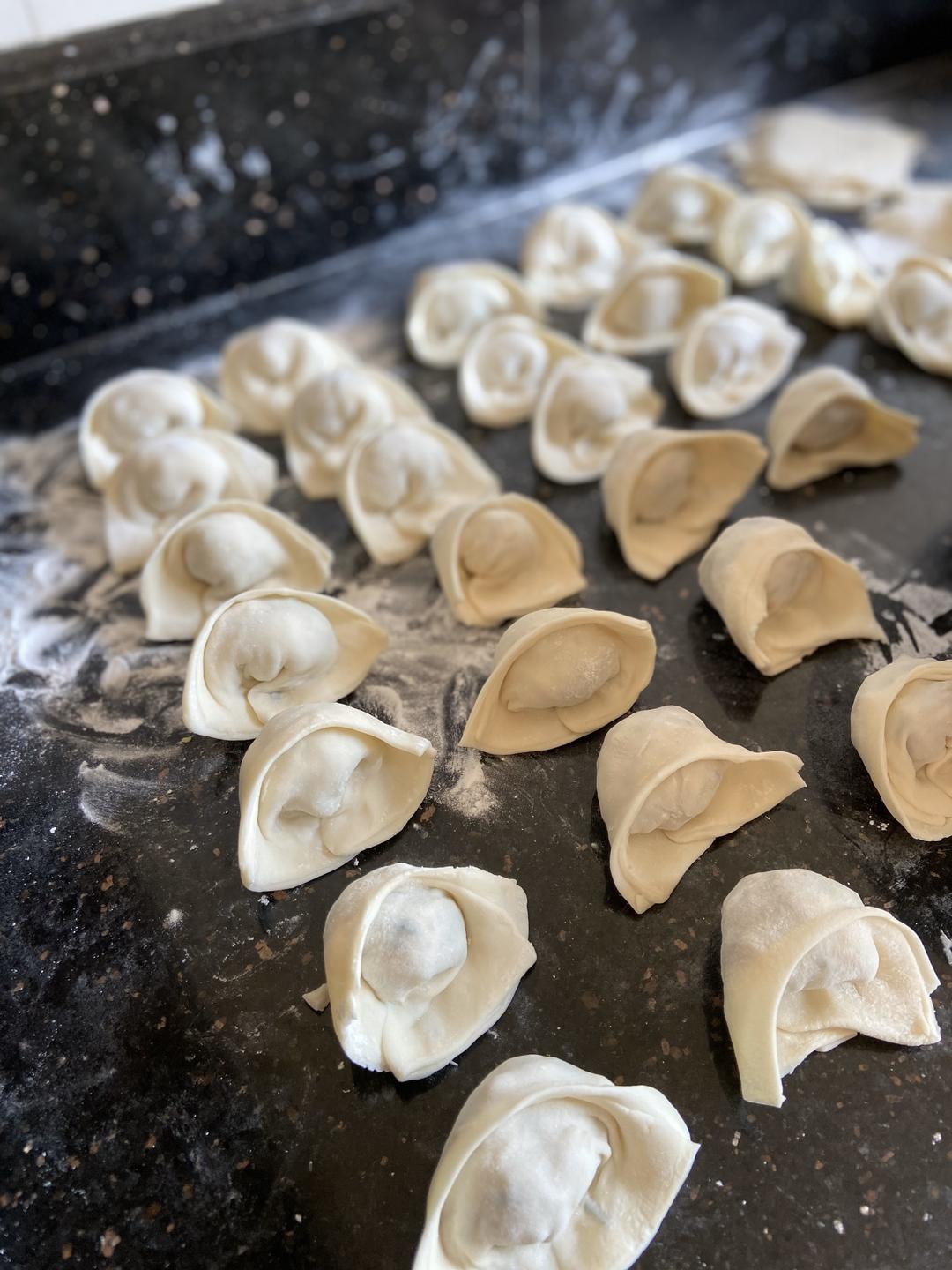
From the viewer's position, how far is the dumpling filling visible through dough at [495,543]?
1.45 meters

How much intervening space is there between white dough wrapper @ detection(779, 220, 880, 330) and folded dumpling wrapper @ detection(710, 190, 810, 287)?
0.31 ft

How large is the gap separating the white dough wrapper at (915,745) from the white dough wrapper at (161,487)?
42.2 inches

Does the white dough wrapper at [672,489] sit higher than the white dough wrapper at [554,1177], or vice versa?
the white dough wrapper at [672,489]

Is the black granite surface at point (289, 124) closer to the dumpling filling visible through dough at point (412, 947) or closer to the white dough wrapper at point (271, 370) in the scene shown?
the white dough wrapper at point (271, 370)

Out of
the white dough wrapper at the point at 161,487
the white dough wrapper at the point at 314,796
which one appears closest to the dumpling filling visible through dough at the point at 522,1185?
the white dough wrapper at the point at 314,796

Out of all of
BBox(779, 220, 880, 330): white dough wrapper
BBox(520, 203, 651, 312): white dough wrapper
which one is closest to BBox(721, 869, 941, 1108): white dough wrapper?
BBox(779, 220, 880, 330): white dough wrapper

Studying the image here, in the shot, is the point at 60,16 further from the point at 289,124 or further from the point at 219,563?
the point at 219,563

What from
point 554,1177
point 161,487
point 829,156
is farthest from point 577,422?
point 829,156

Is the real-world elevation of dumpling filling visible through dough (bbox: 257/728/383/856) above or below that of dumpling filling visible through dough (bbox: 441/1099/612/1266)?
above

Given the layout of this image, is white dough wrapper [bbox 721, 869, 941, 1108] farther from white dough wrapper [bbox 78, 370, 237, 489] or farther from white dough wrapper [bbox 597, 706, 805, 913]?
white dough wrapper [bbox 78, 370, 237, 489]

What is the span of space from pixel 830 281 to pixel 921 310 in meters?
0.22

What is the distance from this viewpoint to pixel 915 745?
3.90 ft

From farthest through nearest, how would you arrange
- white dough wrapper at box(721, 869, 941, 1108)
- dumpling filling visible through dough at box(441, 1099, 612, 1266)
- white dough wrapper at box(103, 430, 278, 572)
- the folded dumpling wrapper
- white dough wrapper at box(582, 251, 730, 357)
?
the folded dumpling wrapper, white dough wrapper at box(582, 251, 730, 357), white dough wrapper at box(103, 430, 278, 572), white dough wrapper at box(721, 869, 941, 1108), dumpling filling visible through dough at box(441, 1099, 612, 1266)

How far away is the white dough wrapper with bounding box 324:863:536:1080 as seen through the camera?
1002 mm
